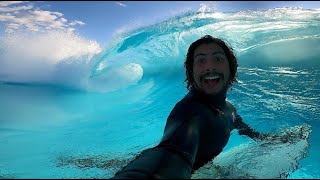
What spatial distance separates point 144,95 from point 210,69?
798 cm

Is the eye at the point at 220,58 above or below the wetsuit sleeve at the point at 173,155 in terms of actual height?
above

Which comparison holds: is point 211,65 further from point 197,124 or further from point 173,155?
point 173,155

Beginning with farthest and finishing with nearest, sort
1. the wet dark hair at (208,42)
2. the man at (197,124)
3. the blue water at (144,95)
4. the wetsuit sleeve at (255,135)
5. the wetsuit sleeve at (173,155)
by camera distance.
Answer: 1. the blue water at (144,95)
2. the wetsuit sleeve at (255,135)
3. the wet dark hair at (208,42)
4. the man at (197,124)
5. the wetsuit sleeve at (173,155)

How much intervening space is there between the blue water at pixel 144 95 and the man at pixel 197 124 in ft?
3.48

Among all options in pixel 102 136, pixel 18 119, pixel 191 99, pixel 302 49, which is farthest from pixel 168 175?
pixel 302 49

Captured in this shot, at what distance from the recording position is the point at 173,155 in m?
2.45

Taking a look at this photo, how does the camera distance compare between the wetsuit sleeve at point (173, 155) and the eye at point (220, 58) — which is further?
the eye at point (220, 58)

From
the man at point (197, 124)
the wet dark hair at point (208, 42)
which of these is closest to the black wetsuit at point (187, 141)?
the man at point (197, 124)

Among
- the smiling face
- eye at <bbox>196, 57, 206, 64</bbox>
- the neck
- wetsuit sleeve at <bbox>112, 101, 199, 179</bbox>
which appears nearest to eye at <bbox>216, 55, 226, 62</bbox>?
the smiling face

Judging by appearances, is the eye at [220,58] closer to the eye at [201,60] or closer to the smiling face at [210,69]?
the smiling face at [210,69]

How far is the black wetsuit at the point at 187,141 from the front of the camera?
89.4 inches

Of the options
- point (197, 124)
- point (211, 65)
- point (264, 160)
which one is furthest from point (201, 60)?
point (264, 160)

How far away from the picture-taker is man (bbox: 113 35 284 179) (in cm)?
233

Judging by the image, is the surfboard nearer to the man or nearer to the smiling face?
the man
